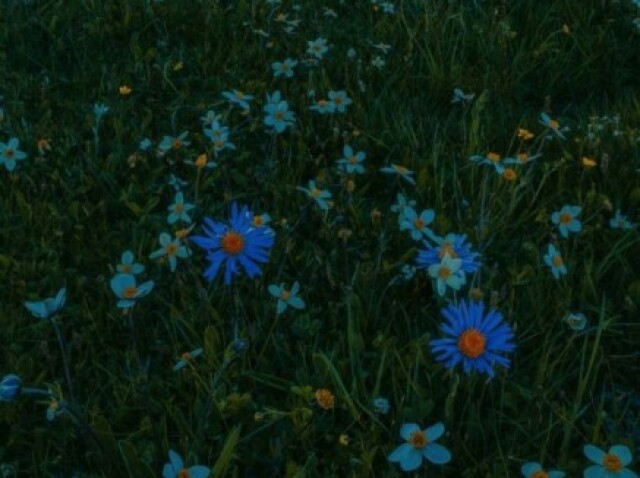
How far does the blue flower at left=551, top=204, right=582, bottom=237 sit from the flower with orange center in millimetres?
925

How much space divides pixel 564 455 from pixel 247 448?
708 millimetres

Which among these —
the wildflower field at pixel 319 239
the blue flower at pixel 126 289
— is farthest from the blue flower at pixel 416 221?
the blue flower at pixel 126 289

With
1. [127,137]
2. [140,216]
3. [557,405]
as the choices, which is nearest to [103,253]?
[140,216]

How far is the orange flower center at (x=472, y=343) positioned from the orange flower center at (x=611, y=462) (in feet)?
1.09

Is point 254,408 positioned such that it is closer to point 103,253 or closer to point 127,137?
point 103,253

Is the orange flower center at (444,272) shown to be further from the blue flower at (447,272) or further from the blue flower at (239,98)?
the blue flower at (239,98)

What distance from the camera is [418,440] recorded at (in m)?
1.73

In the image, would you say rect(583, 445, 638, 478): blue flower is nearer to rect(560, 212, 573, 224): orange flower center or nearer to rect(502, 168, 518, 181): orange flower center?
rect(560, 212, 573, 224): orange flower center

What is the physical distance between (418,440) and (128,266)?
0.97m

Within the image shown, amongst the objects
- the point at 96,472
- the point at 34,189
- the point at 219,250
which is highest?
the point at 219,250

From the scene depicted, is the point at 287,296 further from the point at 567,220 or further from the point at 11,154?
A: the point at 11,154

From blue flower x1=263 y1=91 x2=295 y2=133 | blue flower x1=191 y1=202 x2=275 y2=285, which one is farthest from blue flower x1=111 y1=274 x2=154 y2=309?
blue flower x1=263 y1=91 x2=295 y2=133

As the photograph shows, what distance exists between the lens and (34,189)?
273 centimetres

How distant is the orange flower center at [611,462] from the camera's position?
170cm
